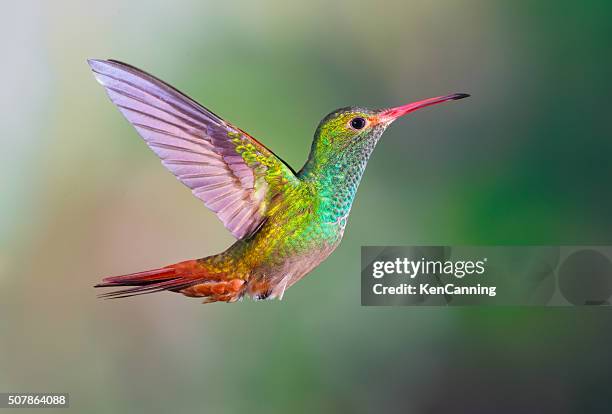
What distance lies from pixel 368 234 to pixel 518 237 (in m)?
0.39

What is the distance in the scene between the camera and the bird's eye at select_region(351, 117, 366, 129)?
115cm

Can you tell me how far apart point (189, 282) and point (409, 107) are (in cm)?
40

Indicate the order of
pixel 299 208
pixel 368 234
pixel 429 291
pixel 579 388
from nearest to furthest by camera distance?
1. pixel 299 208
2. pixel 429 291
3. pixel 368 234
4. pixel 579 388

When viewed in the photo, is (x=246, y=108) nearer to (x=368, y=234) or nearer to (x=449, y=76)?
(x=368, y=234)

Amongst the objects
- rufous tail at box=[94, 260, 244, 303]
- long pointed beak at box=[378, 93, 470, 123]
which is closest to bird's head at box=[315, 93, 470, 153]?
long pointed beak at box=[378, 93, 470, 123]

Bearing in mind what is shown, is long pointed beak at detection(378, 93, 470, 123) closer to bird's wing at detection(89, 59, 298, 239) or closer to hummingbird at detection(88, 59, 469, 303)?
hummingbird at detection(88, 59, 469, 303)

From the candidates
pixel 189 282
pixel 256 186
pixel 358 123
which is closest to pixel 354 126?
pixel 358 123

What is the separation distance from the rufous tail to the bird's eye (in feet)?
0.95

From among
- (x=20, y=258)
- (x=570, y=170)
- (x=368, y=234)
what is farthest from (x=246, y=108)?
(x=570, y=170)

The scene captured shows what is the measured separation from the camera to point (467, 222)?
194cm

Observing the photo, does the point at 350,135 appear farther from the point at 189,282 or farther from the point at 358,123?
the point at 189,282

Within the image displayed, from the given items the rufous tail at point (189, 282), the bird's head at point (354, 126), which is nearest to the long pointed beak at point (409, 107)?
the bird's head at point (354, 126)

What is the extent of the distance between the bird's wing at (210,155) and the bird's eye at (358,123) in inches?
4.6

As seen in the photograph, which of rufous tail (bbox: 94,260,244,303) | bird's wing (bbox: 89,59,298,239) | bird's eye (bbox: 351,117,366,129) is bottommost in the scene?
rufous tail (bbox: 94,260,244,303)
